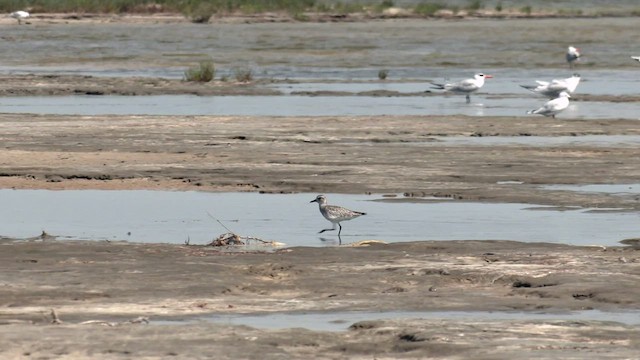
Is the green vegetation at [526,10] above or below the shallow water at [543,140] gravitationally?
below

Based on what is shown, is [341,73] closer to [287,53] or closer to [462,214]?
[287,53]

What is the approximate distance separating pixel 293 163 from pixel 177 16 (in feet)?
169

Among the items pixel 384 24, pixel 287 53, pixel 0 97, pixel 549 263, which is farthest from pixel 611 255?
pixel 384 24

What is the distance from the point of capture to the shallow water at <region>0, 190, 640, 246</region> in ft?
49.7

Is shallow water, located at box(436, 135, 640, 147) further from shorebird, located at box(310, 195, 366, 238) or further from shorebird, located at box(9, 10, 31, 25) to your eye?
shorebird, located at box(9, 10, 31, 25)

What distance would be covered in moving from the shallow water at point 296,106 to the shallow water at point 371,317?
686 inches

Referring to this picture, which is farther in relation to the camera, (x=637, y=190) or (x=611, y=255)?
(x=637, y=190)

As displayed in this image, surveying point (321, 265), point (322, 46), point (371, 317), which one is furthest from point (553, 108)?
point (322, 46)

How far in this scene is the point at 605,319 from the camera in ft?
36.0

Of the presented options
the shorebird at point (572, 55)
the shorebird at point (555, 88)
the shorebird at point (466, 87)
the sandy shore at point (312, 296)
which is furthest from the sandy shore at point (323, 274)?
the shorebird at point (572, 55)

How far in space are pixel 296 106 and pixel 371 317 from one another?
785 inches

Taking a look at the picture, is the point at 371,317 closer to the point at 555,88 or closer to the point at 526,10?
the point at 555,88

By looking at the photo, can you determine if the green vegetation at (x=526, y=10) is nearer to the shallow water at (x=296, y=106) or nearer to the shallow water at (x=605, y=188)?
the shallow water at (x=296, y=106)

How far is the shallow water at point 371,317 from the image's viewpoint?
1081 cm
